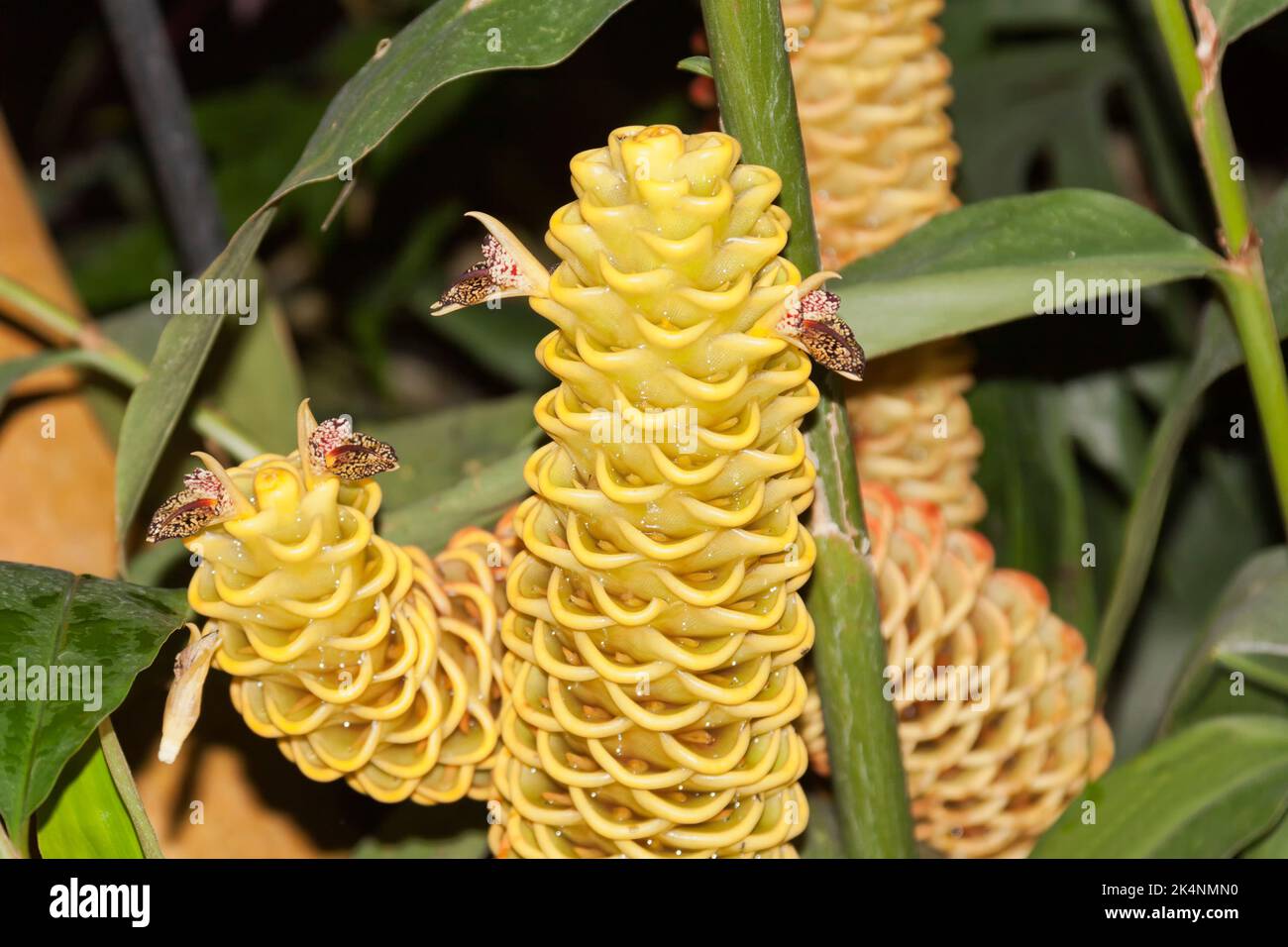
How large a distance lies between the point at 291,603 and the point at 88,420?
1.22 ft

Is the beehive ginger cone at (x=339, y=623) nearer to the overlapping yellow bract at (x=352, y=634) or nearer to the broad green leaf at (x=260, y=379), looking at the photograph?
the overlapping yellow bract at (x=352, y=634)

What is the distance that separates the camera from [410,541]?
634 millimetres

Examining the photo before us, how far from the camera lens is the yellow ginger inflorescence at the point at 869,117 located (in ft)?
2.05

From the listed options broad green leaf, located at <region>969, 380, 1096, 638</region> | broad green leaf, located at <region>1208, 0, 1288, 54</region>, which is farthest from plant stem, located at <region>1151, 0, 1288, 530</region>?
broad green leaf, located at <region>969, 380, 1096, 638</region>

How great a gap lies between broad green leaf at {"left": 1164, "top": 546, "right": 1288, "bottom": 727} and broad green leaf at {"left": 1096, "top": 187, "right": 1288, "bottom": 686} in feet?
0.14

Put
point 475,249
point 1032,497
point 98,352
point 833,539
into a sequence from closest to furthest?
point 833,539
point 98,352
point 1032,497
point 475,249

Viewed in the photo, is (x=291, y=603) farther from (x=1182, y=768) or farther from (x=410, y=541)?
(x=1182, y=768)

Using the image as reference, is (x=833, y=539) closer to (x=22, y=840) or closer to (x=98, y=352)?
(x=22, y=840)

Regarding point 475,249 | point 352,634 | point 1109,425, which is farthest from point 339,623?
point 475,249

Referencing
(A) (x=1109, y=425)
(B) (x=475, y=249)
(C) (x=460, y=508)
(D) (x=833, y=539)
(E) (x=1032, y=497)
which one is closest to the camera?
(D) (x=833, y=539)

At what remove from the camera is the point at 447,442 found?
2.74 feet

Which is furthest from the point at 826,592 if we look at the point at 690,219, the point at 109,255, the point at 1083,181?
the point at 109,255

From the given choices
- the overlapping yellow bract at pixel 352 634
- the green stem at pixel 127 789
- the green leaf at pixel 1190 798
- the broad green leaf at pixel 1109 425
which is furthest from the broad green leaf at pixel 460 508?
the broad green leaf at pixel 1109 425

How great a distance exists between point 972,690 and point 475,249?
93 centimetres
